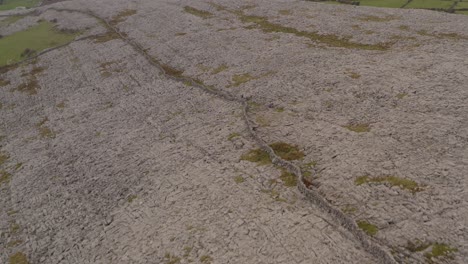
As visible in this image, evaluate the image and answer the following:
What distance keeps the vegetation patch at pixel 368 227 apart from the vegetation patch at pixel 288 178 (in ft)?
21.9

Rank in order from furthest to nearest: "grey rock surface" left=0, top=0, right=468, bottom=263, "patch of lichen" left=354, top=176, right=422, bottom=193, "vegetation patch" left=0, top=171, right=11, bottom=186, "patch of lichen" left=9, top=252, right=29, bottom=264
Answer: "vegetation patch" left=0, top=171, right=11, bottom=186 < "patch of lichen" left=9, top=252, right=29, bottom=264 < "patch of lichen" left=354, top=176, right=422, bottom=193 < "grey rock surface" left=0, top=0, right=468, bottom=263

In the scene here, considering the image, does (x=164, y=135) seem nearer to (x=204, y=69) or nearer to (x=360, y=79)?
(x=204, y=69)

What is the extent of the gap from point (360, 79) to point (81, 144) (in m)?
34.6

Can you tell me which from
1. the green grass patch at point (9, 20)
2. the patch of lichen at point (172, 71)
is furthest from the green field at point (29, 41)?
the patch of lichen at point (172, 71)

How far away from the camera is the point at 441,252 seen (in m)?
23.6

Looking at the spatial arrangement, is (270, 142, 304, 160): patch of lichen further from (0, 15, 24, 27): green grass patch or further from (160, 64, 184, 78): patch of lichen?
(0, 15, 24, 27): green grass patch

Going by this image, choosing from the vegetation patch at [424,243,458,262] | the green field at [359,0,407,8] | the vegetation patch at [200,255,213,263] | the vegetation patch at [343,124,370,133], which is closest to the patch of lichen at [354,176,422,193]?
the vegetation patch at [424,243,458,262]

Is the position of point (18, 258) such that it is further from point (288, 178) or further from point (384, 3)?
point (384, 3)

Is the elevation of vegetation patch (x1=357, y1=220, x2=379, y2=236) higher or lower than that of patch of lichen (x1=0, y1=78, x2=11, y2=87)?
higher

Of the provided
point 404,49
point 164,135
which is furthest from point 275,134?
point 404,49

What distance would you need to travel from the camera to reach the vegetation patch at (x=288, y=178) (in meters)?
32.0

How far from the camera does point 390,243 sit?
81.5ft

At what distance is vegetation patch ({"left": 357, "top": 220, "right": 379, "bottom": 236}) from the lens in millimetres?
25892

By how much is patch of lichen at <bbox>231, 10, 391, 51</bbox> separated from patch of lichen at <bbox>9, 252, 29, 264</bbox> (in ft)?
163
